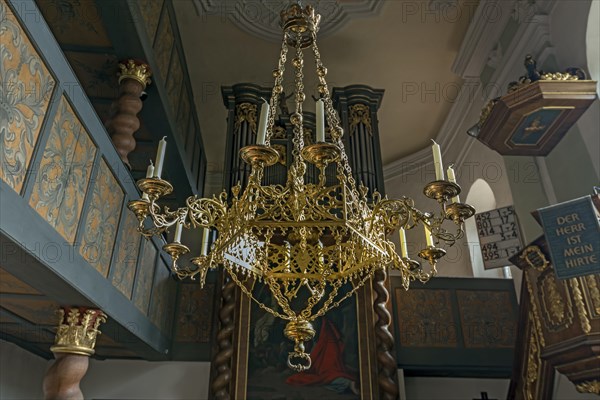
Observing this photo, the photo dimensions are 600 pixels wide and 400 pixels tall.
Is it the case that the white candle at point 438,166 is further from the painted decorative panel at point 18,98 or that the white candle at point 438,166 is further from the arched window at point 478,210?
the arched window at point 478,210

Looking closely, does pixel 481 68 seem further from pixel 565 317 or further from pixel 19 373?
pixel 19 373

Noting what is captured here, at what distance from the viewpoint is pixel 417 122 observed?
9.99 metres

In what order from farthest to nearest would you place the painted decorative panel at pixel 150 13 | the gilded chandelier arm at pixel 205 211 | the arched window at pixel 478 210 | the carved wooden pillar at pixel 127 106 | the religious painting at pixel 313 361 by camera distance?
1. the arched window at pixel 478 210
2. the religious painting at pixel 313 361
3. the painted decorative panel at pixel 150 13
4. the carved wooden pillar at pixel 127 106
5. the gilded chandelier arm at pixel 205 211

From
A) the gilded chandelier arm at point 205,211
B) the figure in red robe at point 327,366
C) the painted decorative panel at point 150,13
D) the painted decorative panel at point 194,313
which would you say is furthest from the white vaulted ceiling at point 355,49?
the gilded chandelier arm at point 205,211

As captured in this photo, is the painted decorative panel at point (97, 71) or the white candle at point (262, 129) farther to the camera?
the painted decorative panel at point (97, 71)

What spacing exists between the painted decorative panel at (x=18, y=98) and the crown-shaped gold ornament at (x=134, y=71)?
229 centimetres

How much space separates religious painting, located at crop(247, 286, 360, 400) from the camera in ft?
18.9

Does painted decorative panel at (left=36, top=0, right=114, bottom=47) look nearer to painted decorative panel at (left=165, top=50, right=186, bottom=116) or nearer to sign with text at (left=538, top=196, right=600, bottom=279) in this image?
painted decorative panel at (left=165, top=50, right=186, bottom=116)

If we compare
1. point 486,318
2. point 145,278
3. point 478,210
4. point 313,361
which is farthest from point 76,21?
point 478,210

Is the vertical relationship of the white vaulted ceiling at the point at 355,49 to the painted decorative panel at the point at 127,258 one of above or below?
above

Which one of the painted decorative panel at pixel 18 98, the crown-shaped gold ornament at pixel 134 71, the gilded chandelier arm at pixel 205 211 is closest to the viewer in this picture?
the painted decorative panel at pixel 18 98

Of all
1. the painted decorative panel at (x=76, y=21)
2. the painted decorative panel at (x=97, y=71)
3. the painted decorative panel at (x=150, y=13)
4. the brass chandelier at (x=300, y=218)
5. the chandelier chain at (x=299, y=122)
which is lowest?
the brass chandelier at (x=300, y=218)

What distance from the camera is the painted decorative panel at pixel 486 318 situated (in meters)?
6.42

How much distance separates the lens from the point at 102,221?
12.9ft
